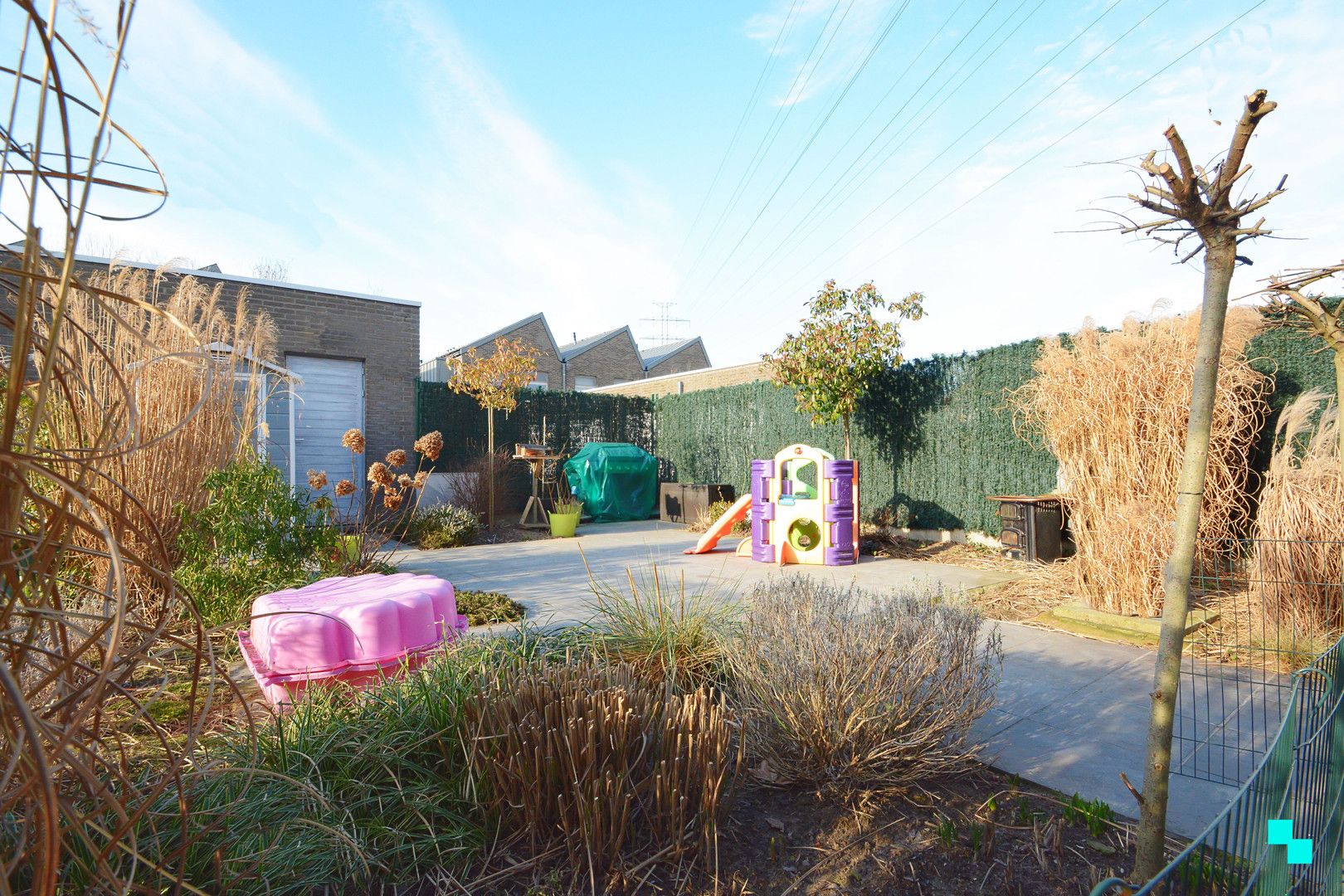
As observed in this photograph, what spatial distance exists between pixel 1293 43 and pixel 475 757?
475 centimetres

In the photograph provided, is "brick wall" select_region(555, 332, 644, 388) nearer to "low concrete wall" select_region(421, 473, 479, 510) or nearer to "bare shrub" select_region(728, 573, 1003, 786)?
"low concrete wall" select_region(421, 473, 479, 510)

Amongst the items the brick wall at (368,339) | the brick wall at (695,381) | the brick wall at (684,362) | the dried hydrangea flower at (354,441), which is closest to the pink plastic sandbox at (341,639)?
the dried hydrangea flower at (354,441)

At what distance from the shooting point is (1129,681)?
11.6 ft

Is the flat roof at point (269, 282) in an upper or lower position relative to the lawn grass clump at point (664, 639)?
upper

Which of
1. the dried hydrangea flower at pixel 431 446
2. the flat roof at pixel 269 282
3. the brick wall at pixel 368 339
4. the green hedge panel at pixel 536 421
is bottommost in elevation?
the dried hydrangea flower at pixel 431 446

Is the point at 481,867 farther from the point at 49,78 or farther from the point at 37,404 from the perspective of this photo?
the point at 49,78

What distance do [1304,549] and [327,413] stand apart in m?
12.3

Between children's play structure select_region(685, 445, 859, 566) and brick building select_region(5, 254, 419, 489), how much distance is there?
22.1 ft

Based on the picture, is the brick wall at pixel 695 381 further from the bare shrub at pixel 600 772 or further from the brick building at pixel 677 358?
the bare shrub at pixel 600 772

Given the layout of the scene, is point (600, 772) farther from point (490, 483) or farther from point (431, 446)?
point (490, 483)

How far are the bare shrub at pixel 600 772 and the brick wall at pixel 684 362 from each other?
104 feet

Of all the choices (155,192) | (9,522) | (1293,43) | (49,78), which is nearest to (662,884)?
(9,522)

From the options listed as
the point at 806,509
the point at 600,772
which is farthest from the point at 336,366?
the point at 600,772

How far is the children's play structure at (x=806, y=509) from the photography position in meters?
7.31
